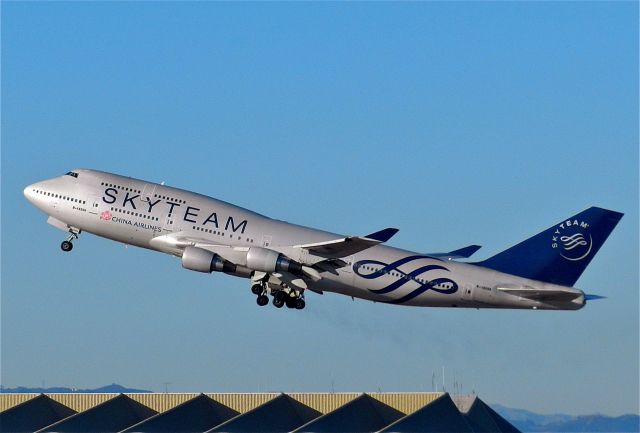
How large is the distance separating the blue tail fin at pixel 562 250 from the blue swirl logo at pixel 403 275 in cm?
275

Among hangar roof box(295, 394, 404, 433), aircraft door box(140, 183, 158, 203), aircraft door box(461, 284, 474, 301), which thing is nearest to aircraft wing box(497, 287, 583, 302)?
aircraft door box(461, 284, 474, 301)

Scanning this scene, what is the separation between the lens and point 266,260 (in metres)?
63.8

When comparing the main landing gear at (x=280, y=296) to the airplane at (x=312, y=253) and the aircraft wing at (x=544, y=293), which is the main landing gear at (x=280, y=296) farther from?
the aircraft wing at (x=544, y=293)

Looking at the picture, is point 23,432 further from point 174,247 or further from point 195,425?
point 174,247

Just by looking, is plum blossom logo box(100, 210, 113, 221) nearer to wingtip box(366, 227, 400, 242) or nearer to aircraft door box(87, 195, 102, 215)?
aircraft door box(87, 195, 102, 215)

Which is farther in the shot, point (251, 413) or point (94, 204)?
point (251, 413)

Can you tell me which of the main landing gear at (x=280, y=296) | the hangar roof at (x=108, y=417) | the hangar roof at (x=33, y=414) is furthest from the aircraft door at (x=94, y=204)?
the hangar roof at (x=33, y=414)

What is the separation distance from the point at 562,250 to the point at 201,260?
19421mm

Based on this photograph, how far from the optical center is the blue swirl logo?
6512 cm

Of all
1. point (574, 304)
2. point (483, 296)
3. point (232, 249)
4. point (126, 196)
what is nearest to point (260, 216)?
point (232, 249)

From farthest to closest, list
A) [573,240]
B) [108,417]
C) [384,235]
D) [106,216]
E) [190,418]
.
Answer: [108,417], [190,418], [573,240], [106,216], [384,235]

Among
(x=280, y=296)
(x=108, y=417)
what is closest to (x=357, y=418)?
(x=280, y=296)

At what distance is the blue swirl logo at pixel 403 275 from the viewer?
214ft

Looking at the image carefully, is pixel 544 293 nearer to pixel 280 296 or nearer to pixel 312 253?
pixel 312 253
